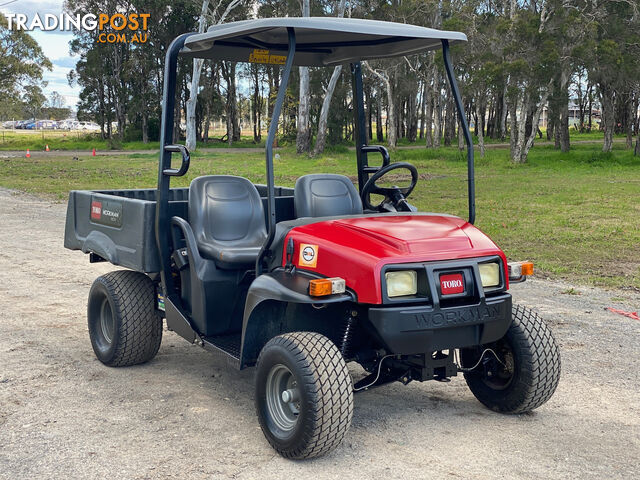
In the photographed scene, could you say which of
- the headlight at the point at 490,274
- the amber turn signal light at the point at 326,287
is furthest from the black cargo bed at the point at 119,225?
the headlight at the point at 490,274

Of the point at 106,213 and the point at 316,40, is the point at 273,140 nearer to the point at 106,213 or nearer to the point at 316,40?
the point at 316,40

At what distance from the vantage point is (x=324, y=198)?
5.52m

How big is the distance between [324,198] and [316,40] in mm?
1096

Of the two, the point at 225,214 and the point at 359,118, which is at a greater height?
the point at 359,118

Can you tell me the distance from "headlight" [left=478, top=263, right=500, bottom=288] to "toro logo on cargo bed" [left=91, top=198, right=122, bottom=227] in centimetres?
272

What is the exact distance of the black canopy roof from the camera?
171 inches

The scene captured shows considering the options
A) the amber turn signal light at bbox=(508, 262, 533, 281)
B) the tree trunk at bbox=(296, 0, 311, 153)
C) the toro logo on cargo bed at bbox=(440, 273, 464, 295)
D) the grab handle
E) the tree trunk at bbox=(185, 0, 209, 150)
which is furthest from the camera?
the tree trunk at bbox=(296, 0, 311, 153)

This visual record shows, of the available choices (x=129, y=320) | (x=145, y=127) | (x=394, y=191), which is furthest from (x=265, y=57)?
(x=145, y=127)

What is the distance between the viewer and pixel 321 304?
4.13 metres

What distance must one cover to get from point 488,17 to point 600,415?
36.1 meters

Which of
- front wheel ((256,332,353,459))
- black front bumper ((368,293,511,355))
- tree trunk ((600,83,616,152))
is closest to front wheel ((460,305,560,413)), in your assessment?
black front bumper ((368,293,511,355))

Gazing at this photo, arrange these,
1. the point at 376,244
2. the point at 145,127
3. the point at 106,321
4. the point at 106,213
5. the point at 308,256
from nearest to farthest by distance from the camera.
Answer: the point at 376,244 → the point at 308,256 → the point at 106,213 → the point at 106,321 → the point at 145,127

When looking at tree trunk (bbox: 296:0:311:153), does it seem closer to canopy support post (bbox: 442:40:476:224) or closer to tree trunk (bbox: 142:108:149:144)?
tree trunk (bbox: 142:108:149:144)

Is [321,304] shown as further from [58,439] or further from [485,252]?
[58,439]
